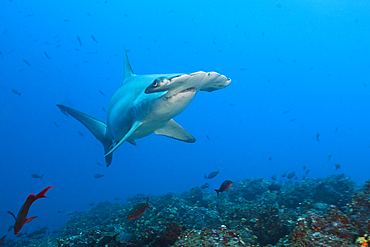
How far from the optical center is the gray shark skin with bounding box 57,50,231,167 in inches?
111

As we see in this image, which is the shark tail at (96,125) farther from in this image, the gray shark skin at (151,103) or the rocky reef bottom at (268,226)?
the rocky reef bottom at (268,226)

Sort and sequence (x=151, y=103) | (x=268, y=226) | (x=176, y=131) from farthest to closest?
(x=176, y=131) → (x=268, y=226) → (x=151, y=103)

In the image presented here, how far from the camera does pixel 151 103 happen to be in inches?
141

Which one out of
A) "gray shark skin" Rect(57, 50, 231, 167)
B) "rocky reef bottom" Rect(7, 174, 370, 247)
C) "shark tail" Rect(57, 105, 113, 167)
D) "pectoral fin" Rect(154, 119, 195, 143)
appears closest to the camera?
"rocky reef bottom" Rect(7, 174, 370, 247)

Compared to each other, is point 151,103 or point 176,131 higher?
point 176,131

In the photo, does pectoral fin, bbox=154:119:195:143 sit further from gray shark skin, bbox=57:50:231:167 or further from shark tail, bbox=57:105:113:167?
shark tail, bbox=57:105:113:167

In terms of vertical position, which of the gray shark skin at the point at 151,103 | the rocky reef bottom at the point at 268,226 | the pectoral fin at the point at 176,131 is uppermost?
the pectoral fin at the point at 176,131

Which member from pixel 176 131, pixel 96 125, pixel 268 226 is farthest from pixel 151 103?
pixel 268 226

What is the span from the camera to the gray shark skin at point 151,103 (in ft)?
9.23

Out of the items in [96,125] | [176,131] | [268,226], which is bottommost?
[268,226]

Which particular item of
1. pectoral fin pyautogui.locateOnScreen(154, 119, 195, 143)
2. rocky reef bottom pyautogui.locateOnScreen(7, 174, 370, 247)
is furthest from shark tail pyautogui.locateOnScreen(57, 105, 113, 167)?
rocky reef bottom pyautogui.locateOnScreen(7, 174, 370, 247)

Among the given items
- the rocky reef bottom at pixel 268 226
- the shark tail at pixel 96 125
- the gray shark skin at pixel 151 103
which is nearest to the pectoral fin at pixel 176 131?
the gray shark skin at pixel 151 103

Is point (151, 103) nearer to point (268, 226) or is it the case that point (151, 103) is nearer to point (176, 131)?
point (176, 131)

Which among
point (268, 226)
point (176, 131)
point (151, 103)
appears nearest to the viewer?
point (151, 103)
